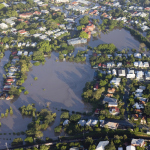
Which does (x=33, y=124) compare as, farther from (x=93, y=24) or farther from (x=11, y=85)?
(x=93, y=24)

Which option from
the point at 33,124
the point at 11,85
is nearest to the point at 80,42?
the point at 11,85

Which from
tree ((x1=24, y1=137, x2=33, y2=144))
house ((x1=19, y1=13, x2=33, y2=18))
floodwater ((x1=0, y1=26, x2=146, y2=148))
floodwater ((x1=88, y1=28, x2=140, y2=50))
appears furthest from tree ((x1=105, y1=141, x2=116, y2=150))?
house ((x1=19, y1=13, x2=33, y2=18))

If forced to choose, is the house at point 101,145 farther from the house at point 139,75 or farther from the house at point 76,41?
the house at point 76,41

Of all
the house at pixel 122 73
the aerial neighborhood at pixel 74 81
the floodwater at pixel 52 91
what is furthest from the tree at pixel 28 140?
the house at pixel 122 73

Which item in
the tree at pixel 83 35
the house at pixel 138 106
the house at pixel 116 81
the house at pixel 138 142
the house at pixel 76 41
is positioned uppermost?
the tree at pixel 83 35

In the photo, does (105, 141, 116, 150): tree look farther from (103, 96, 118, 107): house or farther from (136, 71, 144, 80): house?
(136, 71, 144, 80): house

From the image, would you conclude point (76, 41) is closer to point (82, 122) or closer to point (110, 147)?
point (82, 122)

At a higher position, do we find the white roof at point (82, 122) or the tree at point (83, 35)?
the tree at point (83, 35)

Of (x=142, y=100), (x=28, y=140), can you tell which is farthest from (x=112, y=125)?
(x=28, y=140)
